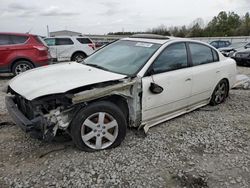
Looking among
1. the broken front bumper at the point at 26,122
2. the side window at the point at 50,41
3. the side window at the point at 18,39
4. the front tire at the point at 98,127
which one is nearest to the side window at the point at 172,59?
the front tire at the point at 98,127

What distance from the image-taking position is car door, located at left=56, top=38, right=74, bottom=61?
13.3 metres

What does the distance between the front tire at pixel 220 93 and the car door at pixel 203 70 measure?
24 cm

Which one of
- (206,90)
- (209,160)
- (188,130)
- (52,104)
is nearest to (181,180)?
(209,160)

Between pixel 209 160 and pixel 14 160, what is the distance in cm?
251

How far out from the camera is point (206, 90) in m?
5.04

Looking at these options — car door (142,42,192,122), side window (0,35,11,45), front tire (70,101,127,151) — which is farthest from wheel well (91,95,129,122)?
side window (0,35,11,45)

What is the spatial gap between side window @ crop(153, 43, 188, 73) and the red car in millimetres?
5783

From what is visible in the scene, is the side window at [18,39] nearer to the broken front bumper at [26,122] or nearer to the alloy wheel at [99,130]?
the broken front bumper at [26,122]

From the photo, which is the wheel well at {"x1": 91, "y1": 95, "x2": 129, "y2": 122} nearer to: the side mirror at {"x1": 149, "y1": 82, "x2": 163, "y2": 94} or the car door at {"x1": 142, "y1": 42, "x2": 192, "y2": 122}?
the car door at {"x1": 142, "y1": 42, "x2": 192, "y2": 122}

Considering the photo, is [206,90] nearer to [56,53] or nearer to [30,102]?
[30,102]

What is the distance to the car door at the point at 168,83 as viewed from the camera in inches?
152

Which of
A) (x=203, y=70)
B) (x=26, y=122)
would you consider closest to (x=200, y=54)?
(x=203, y=70)

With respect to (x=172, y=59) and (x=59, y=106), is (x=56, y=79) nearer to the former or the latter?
(x=59, y=106)

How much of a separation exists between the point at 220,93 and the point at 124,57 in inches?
99.2
